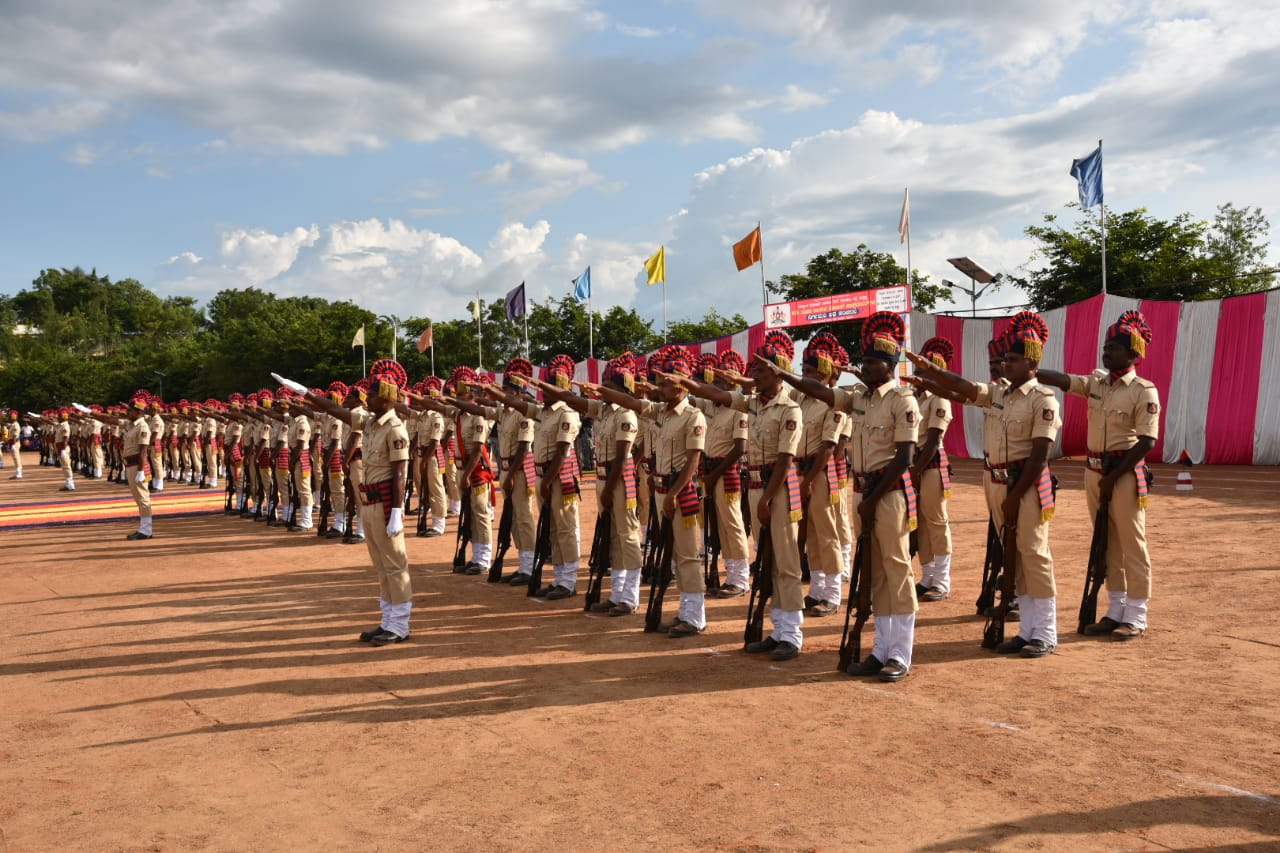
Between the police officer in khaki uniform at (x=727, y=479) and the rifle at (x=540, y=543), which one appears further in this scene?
the rifle at (x=540, y=543)

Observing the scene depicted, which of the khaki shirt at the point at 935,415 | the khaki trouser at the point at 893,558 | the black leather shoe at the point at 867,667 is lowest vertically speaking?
the black leather shoe at the point at 867,667

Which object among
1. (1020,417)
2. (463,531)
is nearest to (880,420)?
(1020,417)

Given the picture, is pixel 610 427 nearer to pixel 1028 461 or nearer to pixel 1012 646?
pixel 1028 461

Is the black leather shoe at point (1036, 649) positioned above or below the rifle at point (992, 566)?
below

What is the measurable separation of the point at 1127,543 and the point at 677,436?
353 cm

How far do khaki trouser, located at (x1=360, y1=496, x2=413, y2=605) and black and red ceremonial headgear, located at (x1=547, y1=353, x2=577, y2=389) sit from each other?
2737mm

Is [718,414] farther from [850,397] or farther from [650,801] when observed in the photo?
[650,801]

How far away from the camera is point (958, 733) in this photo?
17.5ft

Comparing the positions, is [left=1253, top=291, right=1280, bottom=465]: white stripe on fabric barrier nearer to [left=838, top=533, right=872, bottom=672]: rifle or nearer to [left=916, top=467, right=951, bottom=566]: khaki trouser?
[left=916, top=467, right=951, bottom=566]: khaki trouser

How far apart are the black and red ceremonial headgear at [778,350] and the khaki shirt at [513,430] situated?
3231 mm

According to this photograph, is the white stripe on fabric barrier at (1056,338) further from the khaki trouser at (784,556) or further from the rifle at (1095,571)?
the khaki trouser at (784,556)

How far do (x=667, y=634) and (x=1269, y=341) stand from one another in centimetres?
1677

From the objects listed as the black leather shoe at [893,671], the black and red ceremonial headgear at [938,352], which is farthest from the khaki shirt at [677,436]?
the black and red ceremonial headgear at [938,352]

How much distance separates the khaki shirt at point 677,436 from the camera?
8.05 meters
